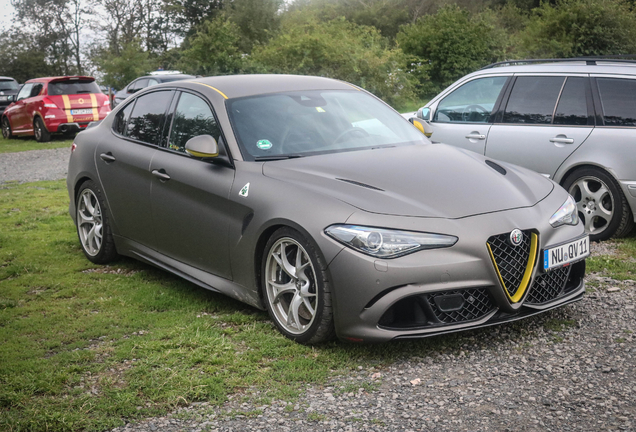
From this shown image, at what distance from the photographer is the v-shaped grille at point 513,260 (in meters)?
3.97

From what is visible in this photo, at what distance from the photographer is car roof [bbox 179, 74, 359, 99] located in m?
5.32

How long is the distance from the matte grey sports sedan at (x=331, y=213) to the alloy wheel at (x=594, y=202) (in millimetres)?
2111

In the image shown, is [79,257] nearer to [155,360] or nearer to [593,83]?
[155,360]

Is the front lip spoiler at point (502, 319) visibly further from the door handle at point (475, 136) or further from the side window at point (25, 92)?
the side window at point (25, 92)

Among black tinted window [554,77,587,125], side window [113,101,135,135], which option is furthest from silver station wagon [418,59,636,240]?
side window [113,101,135,135]

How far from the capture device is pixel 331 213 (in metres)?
4.05

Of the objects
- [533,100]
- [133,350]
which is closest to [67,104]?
[533,100]

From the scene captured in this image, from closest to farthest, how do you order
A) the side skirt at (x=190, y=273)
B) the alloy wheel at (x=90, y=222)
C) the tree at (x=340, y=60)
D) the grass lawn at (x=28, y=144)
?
Answer: 1. the side skirt at (x=190, y=273)
2. the alloy wheel at (x=90, y=222)
3. the grass lawn at (x=28, y=144)
4. the tree at (x=340, y=60)

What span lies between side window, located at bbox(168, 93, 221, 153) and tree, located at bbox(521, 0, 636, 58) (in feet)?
84.2

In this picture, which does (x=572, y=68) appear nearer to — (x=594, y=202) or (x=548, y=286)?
(x=594, y=202)

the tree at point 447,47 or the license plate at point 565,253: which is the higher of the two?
the tree at point 447,47

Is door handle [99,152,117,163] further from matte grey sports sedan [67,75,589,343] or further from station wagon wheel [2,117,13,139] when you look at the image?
station wagon wheel [2,117,13,139]

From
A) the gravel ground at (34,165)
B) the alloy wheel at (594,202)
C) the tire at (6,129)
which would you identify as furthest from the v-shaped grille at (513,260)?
the tire at (6,129)

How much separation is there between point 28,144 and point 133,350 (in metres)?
18.0
